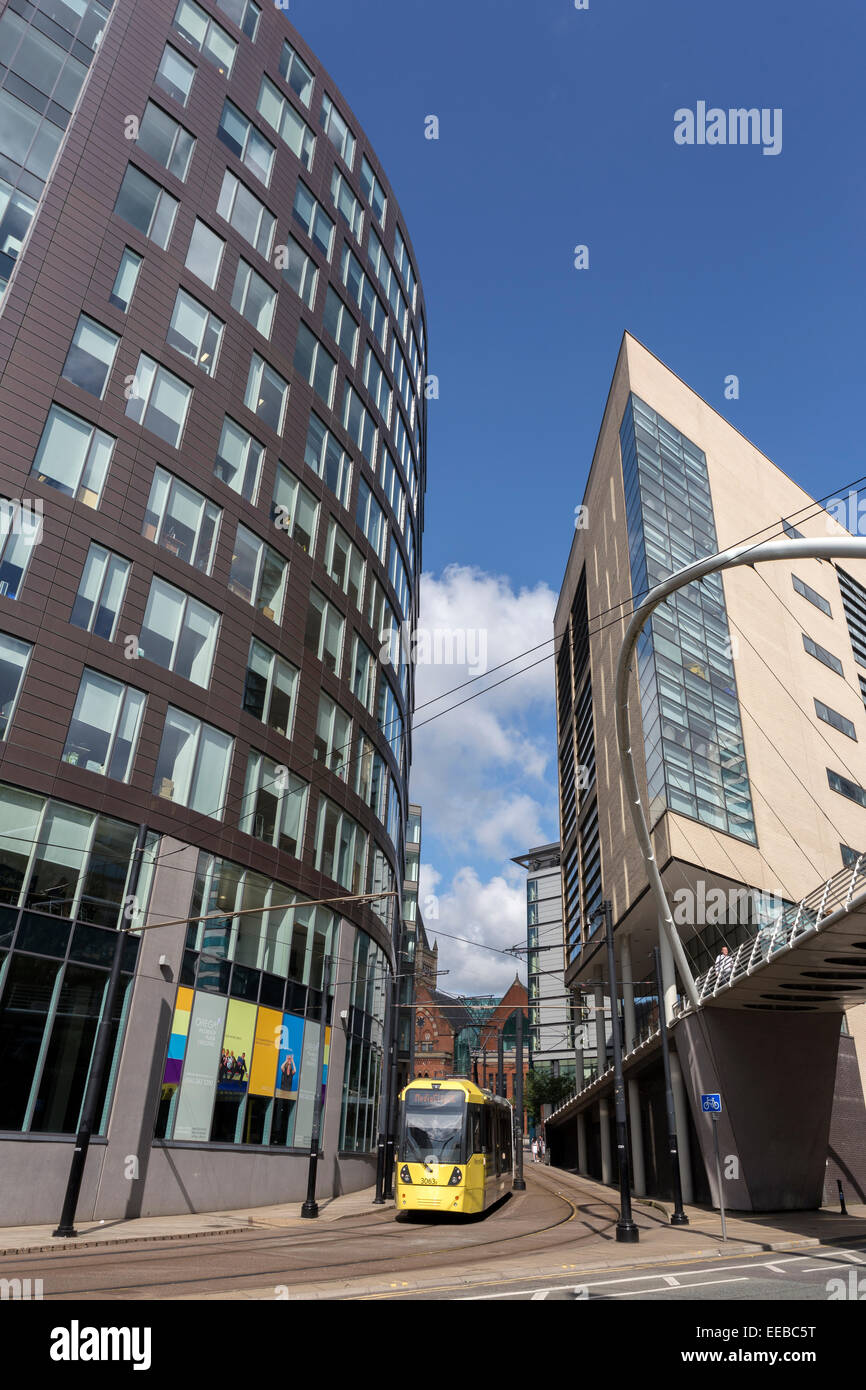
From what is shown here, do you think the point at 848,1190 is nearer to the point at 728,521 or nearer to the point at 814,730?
the point at 814,730

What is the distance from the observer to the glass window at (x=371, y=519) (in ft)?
129

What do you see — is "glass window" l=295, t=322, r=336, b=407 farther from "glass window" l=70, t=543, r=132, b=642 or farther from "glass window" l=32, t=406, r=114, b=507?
"glass window" l=70, t=543, r=132, b=642

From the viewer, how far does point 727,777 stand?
1574 inches

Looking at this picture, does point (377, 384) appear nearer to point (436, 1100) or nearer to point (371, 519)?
point (371, 519)

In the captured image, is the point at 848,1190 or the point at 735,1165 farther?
the point at 848,1190

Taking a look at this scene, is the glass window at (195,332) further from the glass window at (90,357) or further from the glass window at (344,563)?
the glass window at (344,563)

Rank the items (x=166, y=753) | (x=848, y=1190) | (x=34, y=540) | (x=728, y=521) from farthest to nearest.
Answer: (x=728, y=521) < (x=848, y=1190) < (x=166, y=753) < (x=34, y=540)

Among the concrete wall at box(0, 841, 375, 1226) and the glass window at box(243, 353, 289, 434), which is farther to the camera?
the glass window at box(243, 353, 289, 434)

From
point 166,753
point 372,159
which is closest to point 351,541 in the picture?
point 166,753

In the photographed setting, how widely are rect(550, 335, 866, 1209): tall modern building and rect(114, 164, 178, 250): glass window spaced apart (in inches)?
889

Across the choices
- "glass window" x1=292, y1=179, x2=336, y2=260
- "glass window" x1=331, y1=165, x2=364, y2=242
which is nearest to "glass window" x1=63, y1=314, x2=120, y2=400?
"glass window" x1=292, y1=179, x2=336, y2=260

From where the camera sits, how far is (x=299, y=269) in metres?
36.1

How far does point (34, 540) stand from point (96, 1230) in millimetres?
15765

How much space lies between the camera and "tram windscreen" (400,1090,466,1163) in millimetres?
22328
